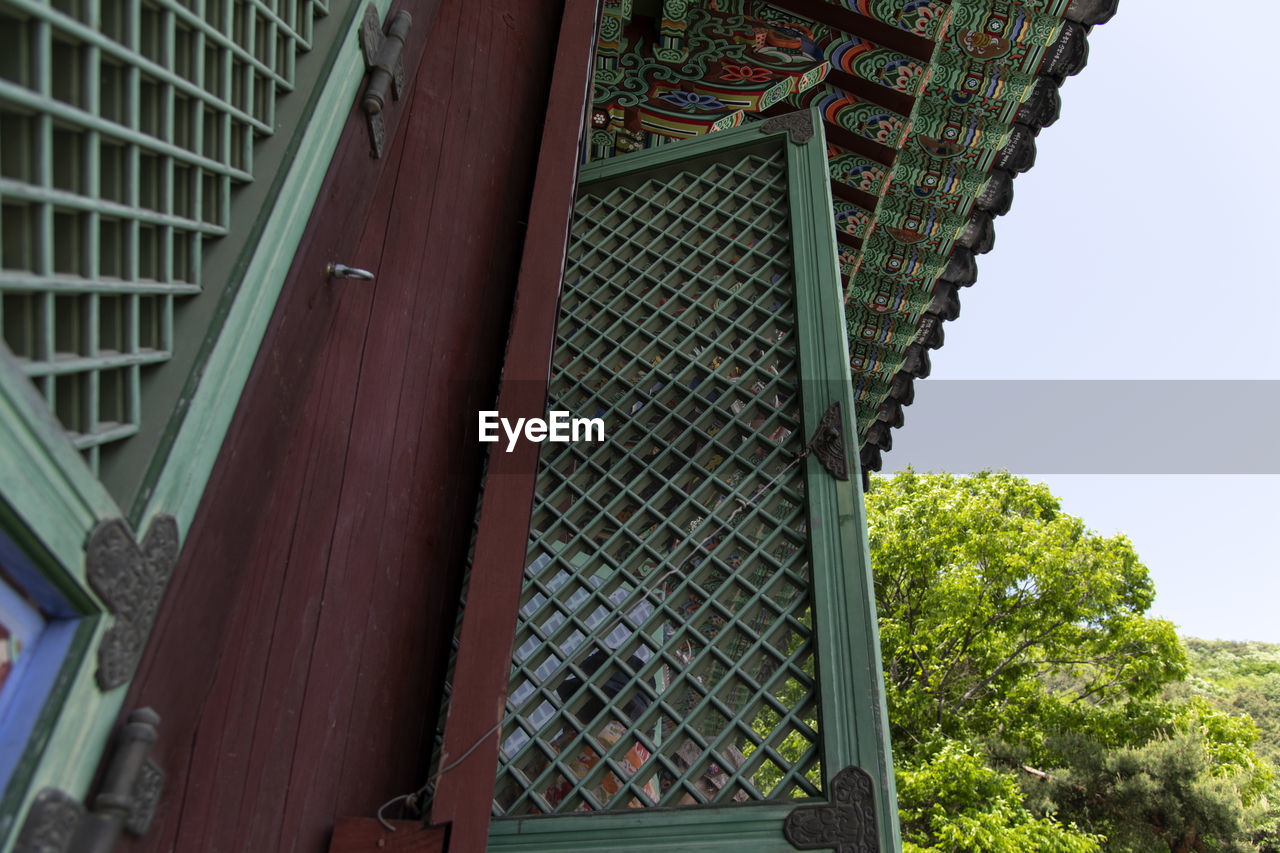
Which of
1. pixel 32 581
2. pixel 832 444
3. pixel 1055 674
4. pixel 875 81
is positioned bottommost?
pixel 32 581

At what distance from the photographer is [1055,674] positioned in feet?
36.2

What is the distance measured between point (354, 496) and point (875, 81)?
370 centimetres

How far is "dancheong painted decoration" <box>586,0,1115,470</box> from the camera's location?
424 cm

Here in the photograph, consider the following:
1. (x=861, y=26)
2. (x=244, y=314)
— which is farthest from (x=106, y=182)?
(x=861, y=26)

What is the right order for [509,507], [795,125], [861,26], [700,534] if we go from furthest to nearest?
[861,26]
[795,125]
[700,534]
[509,507]

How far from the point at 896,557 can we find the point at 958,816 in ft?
12.0

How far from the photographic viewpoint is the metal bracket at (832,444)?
2465 mm

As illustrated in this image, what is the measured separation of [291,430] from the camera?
1.46 metres

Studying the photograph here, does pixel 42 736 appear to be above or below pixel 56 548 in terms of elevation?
below

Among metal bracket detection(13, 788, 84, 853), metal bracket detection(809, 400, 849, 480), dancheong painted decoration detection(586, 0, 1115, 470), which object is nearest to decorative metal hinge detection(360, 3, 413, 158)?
metal bracket detection(13, 788, 84, 853)

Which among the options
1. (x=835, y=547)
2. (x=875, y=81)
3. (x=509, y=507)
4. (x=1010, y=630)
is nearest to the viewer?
(x=509, y=507)

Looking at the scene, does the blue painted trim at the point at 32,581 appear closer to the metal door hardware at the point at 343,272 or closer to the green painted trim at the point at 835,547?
the metal door hardware at the point at 343,272

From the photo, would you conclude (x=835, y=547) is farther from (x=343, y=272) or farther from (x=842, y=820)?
(x=343, y=272)

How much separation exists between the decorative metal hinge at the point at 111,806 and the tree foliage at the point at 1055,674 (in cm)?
949
